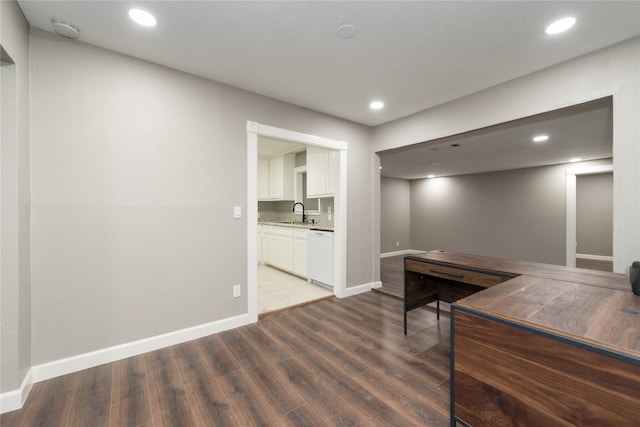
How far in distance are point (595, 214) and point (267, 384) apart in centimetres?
931

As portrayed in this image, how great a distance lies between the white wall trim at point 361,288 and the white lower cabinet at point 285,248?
0.93 m

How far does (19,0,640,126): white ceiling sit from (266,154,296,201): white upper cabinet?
2.92m

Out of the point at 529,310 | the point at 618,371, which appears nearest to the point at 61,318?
the point at 529,310

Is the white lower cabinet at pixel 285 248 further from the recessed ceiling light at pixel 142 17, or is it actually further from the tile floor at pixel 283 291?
the recessed ceiling light at pixel 142 17

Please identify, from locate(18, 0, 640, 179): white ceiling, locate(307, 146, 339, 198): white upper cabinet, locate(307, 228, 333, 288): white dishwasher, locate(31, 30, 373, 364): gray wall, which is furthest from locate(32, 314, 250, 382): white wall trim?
→ locate(18, 0, 640, 179): white ceiling

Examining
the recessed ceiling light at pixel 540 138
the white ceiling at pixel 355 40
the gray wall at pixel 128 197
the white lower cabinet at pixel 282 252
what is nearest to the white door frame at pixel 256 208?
the gray wall at pixel 128 197

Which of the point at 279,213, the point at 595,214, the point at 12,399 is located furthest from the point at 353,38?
the point at 595,214

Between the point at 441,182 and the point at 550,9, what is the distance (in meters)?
6.60

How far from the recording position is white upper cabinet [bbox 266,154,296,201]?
559cm

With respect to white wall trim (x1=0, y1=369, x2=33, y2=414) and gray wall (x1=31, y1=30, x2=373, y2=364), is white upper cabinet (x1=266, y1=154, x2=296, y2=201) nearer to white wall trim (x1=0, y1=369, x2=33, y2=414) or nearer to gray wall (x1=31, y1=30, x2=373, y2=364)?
gray wall (x1=31, y1=30, x2=373, y2=364)

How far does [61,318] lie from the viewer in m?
1.92

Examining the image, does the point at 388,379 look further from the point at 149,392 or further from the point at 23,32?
the point at 23,32

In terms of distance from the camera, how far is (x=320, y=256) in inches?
159

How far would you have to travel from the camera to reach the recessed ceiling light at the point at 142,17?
5.55ft
